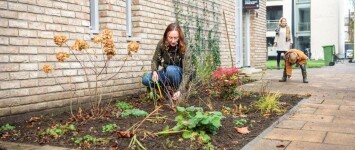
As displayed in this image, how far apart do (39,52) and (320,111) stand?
3404 millimetres

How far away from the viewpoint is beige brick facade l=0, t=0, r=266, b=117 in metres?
3.98

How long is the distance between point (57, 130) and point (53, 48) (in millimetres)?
1425

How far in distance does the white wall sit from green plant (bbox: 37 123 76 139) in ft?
121

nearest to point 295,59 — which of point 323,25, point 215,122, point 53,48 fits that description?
point 53,48

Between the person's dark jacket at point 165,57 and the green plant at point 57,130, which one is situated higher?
the person's dark jacket at point 165,57

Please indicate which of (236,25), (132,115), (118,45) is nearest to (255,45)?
(236,25)

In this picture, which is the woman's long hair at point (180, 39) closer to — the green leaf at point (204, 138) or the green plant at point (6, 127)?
the green leaf at point (204, 138)

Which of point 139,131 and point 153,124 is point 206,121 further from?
point 153,124

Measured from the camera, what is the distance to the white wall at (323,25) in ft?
124

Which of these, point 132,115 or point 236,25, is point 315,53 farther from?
point 132,115

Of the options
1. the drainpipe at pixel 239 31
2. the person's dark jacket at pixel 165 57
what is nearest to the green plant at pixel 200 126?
the person's dark jacket at pixel 165 57

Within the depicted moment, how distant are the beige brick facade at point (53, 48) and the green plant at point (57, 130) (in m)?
0.68

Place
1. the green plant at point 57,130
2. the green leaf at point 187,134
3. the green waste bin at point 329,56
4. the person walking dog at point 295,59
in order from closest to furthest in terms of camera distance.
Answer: the green leaf at point 187,134, the green plant at point 57,130, the person walking dog at point 295,59, the green waste bin at point 329,56

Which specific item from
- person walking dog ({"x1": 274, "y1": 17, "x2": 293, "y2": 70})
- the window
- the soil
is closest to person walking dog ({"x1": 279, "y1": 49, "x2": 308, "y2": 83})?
the soil
